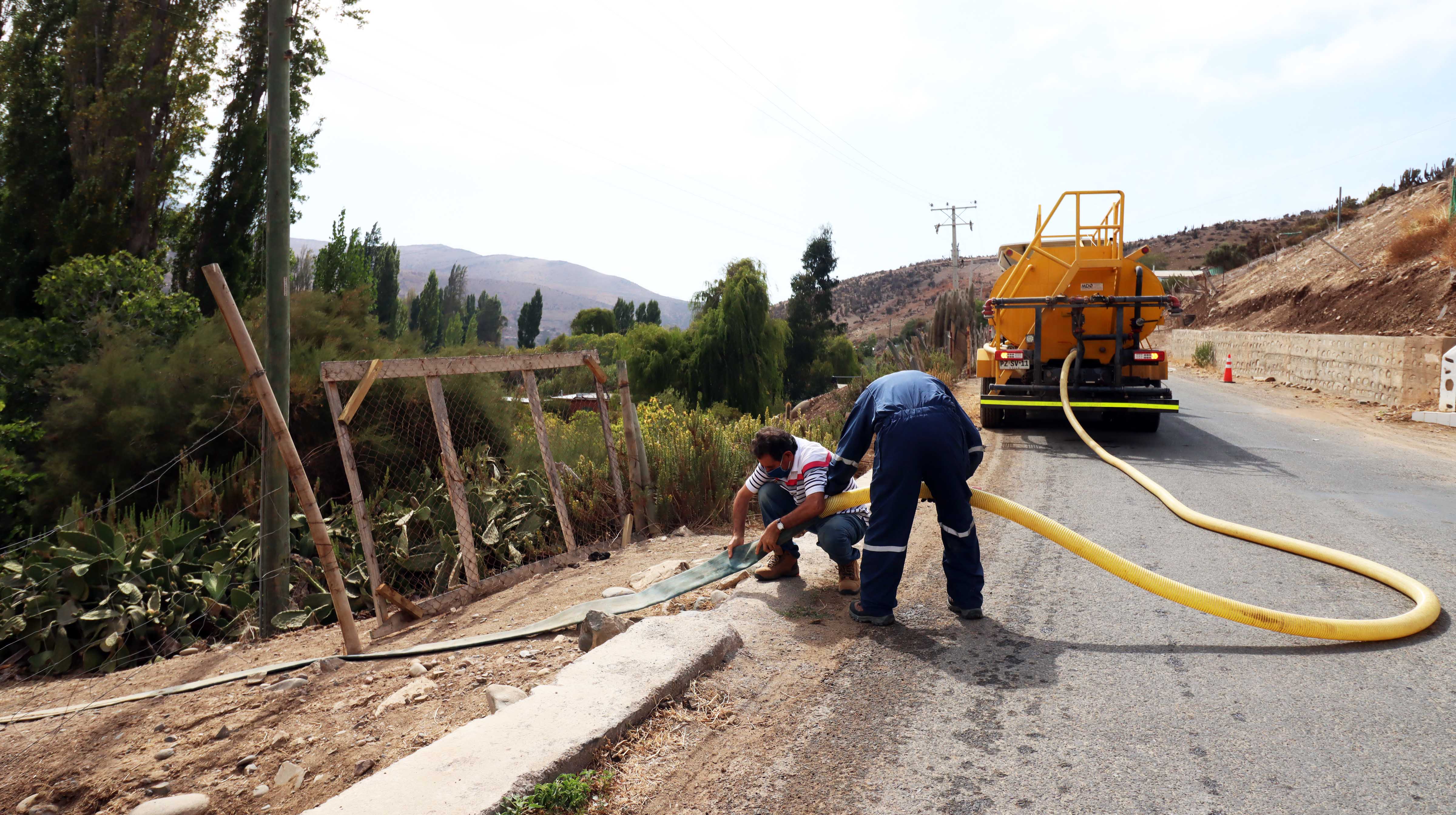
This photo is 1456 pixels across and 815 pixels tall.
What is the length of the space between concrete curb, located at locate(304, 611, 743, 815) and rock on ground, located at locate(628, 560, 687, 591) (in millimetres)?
1444

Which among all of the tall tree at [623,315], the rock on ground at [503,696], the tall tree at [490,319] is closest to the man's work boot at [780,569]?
the rock on ground at [503,696]

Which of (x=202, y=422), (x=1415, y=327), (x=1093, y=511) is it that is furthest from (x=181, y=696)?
(x=1415, y=327)

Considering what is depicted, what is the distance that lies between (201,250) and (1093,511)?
25844mm

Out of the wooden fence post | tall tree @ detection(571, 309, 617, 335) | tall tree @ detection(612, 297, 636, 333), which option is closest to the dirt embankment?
the wooden fence post

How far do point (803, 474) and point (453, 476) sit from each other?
258 cm

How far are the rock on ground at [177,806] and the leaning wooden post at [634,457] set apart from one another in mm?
4712

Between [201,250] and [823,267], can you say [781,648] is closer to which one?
[201,250]

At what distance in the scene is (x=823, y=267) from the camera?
6900 cm

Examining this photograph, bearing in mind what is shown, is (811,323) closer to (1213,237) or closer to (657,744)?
(1213,237)

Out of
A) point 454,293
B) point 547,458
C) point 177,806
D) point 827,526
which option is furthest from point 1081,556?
point 454,293

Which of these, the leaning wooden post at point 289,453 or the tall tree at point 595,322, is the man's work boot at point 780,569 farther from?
the tall tree at point 595,322

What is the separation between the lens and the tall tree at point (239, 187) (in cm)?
2433

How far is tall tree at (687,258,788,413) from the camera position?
3859 centimetres

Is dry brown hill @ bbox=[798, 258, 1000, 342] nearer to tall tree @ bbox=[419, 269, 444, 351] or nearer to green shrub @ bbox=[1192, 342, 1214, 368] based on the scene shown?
tall tree @ bbox=[419, 269, 444, 351]
